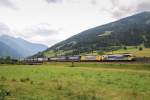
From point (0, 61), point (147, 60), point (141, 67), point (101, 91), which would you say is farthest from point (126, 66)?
point (0, 61)

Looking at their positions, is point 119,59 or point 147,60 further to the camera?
point 119,59

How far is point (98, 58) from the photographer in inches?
5217

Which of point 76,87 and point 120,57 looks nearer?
point 76,87

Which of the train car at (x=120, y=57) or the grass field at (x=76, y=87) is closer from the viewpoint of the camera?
the grass field at (x=76, y=87)

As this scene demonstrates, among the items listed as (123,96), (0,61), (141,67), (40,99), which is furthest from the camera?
(0,61)

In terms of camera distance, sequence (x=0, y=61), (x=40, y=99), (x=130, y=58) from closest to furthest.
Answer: (x=40, y=99) → (x=130, y=58) → (x=0, y=61)

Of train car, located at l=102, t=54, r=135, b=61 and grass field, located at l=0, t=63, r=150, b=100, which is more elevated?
train car, located at l=102, t=54, r=135, b=61

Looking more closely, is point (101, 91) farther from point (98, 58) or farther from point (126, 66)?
point (98, 58)

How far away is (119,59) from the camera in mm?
120125

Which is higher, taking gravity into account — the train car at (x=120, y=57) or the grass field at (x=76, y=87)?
the train car at (x=120, y=57)

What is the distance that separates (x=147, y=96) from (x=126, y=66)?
6036 centimetres

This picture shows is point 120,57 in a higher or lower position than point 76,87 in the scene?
higher

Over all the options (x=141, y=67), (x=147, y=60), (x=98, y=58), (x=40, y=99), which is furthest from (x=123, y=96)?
(x=98, y=58)

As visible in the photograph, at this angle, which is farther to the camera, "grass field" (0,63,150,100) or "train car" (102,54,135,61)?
"train car" (102,54,135,61)
